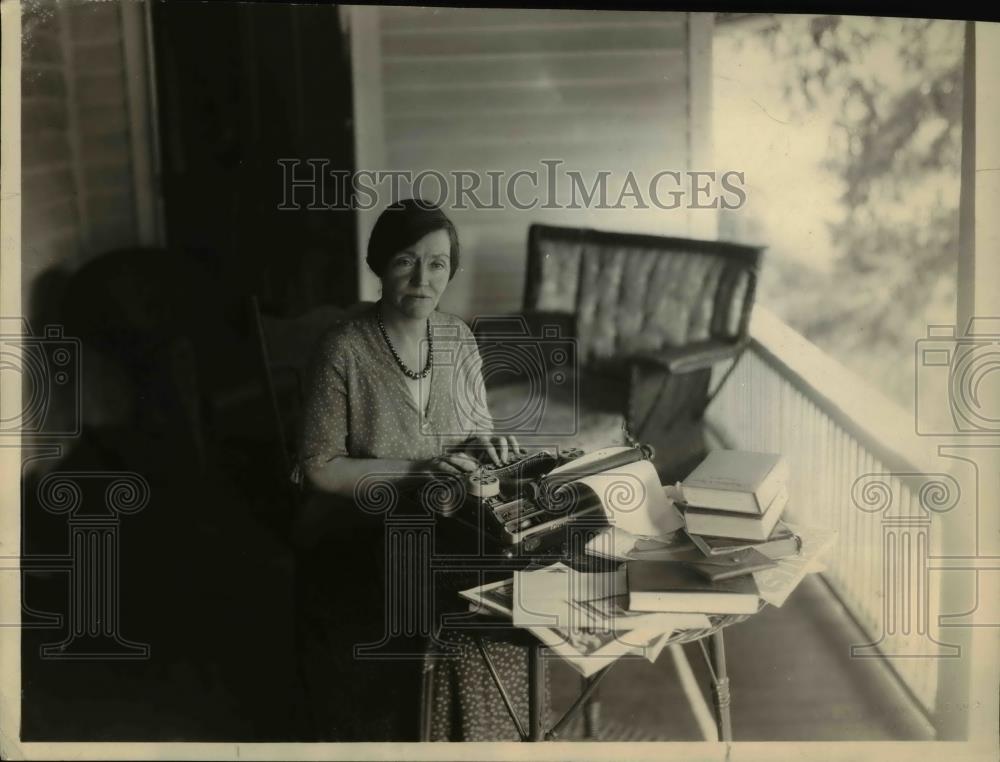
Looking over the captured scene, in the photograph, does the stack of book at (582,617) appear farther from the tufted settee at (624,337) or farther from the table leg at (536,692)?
the tufted settee at (624,337)

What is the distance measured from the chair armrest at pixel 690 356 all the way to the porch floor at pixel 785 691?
1.29 ft

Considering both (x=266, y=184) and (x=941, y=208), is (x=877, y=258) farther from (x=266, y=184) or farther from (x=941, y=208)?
(x=266, y=184)

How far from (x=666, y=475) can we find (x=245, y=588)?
725mm

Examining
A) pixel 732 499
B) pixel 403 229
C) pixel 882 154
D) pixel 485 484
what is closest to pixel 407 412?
pixel 485 484

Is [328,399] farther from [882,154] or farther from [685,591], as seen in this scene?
[882,154]

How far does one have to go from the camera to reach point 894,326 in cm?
172

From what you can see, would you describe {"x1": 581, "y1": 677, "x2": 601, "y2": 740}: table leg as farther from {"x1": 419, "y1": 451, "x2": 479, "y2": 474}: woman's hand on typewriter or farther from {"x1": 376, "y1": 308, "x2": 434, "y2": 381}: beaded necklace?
{"x1": 376, "y1": 308, "x2": 434, "y2": 381}: beaded necklace

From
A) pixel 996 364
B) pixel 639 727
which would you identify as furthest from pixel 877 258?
pixel 639 727

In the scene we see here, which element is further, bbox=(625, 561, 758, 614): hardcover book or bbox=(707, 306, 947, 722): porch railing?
bbox=(707, 306, 947, 722): porch railing

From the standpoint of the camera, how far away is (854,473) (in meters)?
1.74

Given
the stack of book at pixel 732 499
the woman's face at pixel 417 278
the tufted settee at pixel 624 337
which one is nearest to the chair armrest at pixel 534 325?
the tufted settee at pixel 624 337

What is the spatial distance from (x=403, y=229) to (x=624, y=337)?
405 millimetres

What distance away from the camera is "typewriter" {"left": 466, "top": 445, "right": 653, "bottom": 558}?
1676 mm

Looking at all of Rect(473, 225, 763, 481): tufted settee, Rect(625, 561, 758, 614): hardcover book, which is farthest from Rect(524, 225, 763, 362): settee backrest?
Rect(625, 561, 758, 614): hardcover book
